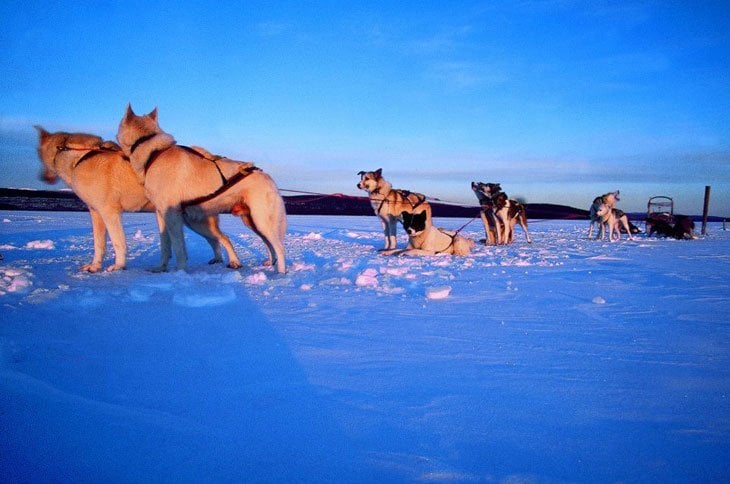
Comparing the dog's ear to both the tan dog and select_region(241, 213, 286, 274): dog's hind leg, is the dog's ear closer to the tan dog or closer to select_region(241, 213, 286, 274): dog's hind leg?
select_region(241, 213, 286, 274): dog's hind leg

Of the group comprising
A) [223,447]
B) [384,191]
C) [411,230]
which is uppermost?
[384,191]

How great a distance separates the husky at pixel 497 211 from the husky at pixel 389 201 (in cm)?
288

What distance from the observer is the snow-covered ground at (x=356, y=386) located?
1219 millimetres


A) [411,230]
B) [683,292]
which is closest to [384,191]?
[411,230]

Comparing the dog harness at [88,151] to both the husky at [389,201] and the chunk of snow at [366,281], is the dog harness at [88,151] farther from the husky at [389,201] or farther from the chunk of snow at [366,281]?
the husky at [389,201]

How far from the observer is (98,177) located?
15.0ft

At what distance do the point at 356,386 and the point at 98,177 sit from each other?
170 inches

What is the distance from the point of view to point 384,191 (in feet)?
26.6

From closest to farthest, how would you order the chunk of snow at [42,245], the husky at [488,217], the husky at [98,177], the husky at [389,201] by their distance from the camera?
1. the husky at [98,177]
2. the chunk of snow at [42,245]
3. the husky at [389,201]
4. the husky at [488,217]

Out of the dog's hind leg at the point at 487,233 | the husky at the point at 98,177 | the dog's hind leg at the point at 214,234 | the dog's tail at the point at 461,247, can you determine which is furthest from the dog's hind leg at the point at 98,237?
the dog's hind leg at the point at 487,233

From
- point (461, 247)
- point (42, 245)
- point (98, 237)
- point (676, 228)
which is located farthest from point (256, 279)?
point (676, 228)

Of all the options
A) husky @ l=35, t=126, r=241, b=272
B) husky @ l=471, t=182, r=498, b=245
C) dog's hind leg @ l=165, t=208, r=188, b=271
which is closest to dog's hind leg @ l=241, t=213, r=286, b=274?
dog's hind leg @ l=165, t=208, r=188, b=271

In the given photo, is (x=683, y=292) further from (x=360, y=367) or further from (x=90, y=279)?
(x=90, y=279)

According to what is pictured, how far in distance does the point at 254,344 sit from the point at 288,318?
1.89ft
